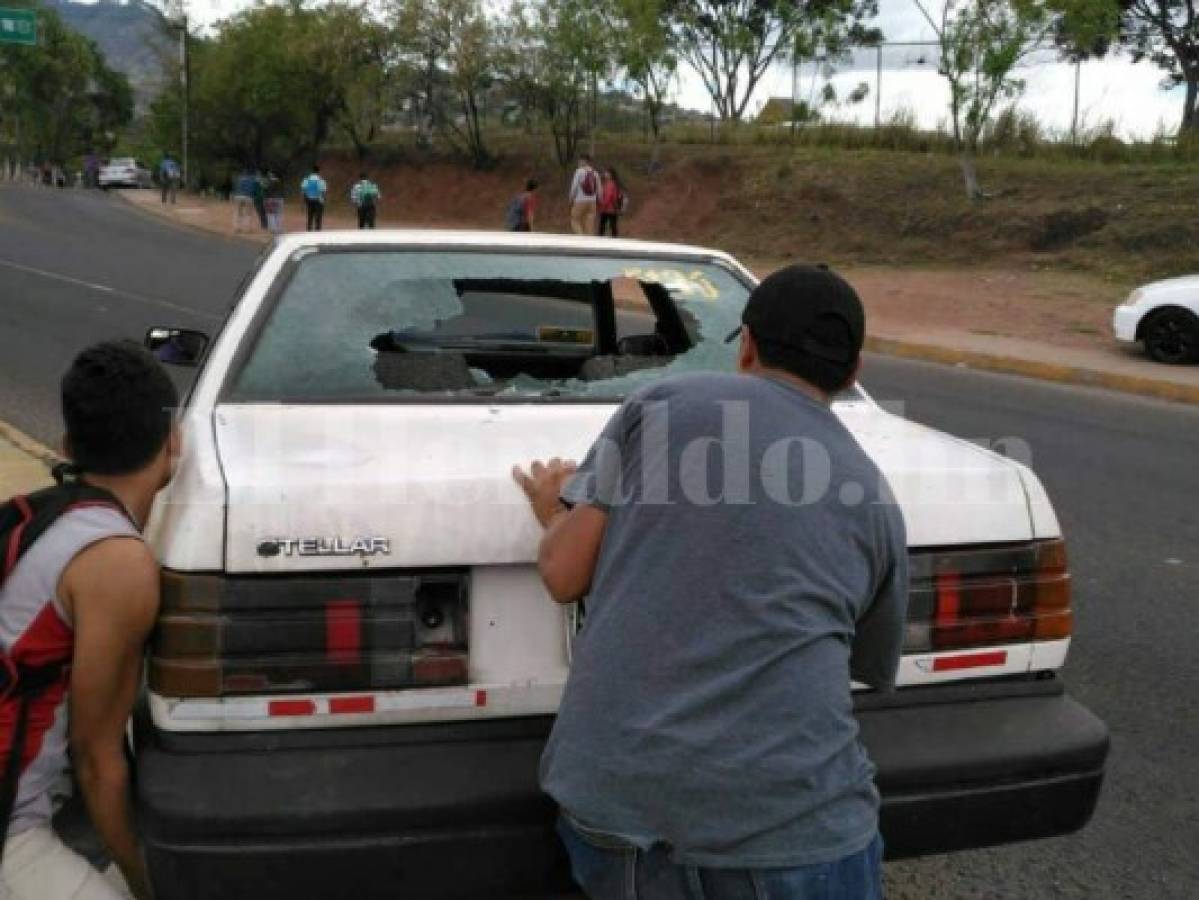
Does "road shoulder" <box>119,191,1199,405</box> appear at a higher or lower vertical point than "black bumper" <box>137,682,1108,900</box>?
higher

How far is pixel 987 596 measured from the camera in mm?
2496

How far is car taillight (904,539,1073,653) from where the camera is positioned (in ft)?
8.04

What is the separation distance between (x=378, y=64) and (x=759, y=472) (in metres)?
39.9

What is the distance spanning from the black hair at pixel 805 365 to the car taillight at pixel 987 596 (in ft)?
2.21

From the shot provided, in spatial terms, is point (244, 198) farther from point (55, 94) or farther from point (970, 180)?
point (55, 94)

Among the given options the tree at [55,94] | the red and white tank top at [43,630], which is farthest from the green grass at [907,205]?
the tree at [55,94]

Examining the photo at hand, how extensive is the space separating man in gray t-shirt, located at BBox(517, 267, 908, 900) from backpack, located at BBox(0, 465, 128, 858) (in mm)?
897

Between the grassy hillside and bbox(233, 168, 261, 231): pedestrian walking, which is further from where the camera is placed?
bbox(233, 168, 261, 231): pedestrian walking

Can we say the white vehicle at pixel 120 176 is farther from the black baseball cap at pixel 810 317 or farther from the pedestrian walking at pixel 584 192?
the black baseball cap at pixel 810 317

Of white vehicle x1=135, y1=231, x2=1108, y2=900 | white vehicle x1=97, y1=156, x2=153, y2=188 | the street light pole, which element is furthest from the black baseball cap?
white vehicle x1=97, y1=156, x2=153, y2=188

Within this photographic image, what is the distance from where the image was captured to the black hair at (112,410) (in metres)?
2.17

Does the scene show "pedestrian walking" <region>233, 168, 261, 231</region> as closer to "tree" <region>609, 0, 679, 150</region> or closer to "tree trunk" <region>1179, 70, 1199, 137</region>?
"tree" <region>609, 0, 679, 150</region>

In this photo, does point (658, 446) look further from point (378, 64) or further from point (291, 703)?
point (378, 64)

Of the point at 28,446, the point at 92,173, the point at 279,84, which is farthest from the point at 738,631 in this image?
the point at 92,173
